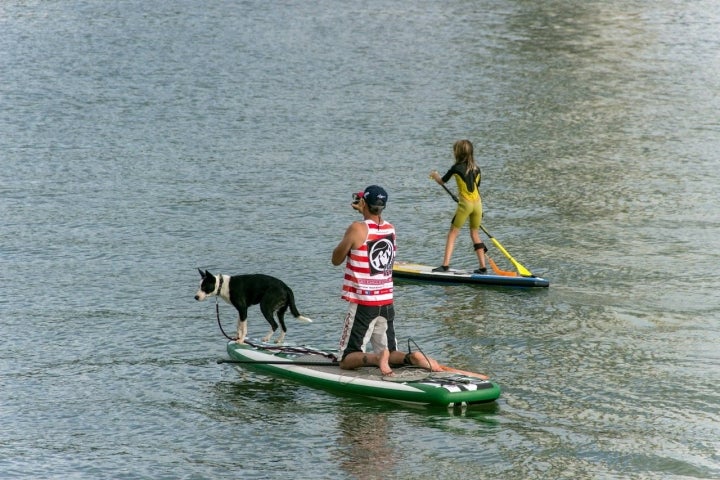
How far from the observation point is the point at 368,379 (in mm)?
12781

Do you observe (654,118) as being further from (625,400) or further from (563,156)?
(625,400)

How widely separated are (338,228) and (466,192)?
322cm

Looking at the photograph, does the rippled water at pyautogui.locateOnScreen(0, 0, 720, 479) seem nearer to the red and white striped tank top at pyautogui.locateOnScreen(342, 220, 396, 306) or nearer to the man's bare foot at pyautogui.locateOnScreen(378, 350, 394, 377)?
the man's bare foot at pyautogui.locateOnScreen(378, 350, 394, 377)

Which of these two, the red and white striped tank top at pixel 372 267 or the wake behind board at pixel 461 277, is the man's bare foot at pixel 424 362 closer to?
the red and white striped tank top at pixel 372 267

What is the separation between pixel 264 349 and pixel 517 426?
3.16 meters

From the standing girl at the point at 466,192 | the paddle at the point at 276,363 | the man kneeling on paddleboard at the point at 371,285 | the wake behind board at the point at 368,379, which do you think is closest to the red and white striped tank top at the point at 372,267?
the man kneeling on paddleboard at the point at 371,285

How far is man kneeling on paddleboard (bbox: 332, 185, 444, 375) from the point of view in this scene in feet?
41.0

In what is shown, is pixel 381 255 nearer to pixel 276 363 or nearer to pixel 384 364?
pixel 384 364

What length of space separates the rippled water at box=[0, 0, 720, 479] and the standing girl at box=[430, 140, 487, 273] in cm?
59

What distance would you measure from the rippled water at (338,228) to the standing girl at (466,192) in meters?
0.59

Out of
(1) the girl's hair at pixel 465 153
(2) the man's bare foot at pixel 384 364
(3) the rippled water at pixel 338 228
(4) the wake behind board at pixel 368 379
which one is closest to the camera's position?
(3) the rippled water at pixel 338 228

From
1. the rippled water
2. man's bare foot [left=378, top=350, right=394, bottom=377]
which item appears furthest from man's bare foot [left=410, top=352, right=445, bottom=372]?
the rippled water

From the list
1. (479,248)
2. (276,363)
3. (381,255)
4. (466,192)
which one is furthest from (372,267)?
(479,248)

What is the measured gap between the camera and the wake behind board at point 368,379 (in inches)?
490
